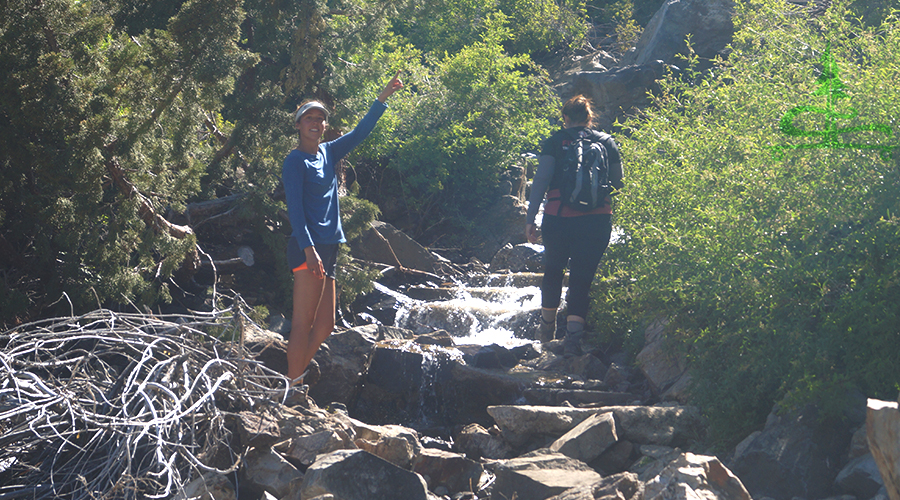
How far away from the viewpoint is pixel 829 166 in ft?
11.6

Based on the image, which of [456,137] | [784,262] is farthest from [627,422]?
[456,137]

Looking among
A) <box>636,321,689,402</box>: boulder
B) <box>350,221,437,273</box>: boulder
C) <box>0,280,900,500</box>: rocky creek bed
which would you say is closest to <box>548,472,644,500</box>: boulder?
<box>0,280,900,500</box>: rocky creek bed

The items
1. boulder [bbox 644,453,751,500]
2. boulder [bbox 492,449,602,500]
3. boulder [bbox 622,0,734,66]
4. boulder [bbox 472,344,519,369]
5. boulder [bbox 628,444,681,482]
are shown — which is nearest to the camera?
boulder [bbox 644,453,751,500]

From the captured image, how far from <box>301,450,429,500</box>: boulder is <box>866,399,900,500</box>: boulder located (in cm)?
181

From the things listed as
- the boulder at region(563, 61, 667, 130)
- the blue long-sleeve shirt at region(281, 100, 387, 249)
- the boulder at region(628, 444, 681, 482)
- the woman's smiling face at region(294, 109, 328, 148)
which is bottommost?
the boulder at region(628, 444, 681, 482)

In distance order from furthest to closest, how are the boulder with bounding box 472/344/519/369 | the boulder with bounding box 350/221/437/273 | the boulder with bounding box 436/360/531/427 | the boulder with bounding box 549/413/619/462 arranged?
the boulder with bounding box 350/221/437/273 < the boulder with bounding box 472/344/519/369 < the boulder with bounding box 436/360/531/427 < the boulder with bounding box 549/413/619/462

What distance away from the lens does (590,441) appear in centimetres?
379

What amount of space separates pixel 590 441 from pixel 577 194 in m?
2.17

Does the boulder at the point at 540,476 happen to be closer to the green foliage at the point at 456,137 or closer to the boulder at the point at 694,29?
the green foliage at the point at 456,137

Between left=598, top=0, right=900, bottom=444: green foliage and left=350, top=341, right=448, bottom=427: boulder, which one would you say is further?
left=350, top=341, right=448, bottom=427: boulder

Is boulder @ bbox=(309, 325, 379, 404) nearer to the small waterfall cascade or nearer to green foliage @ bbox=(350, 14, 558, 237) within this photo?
the small waterfall cascade

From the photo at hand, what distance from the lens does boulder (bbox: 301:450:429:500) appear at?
9.97 feet

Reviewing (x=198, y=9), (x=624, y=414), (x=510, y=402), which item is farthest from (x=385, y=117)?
(x=624, y=414)

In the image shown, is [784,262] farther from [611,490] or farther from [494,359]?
[494,359]
